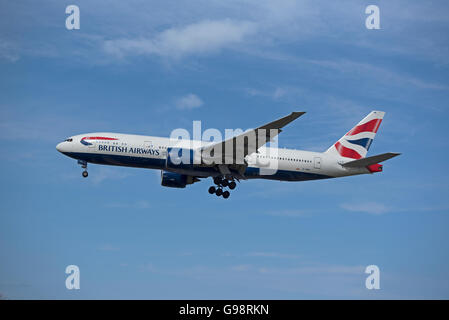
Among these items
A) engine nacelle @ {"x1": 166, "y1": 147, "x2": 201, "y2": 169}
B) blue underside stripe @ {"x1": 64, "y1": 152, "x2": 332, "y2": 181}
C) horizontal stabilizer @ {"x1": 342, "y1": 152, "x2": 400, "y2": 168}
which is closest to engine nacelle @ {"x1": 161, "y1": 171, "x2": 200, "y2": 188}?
blue underside stripe @ {"x1": 64, "y1": 152, "x2": 332, "y2": 181}

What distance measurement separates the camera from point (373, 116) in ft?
188

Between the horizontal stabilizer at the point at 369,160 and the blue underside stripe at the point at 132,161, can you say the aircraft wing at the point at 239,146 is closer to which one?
the blue underside stripe at the point at 132,161

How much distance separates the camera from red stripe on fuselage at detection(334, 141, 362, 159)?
53.9m

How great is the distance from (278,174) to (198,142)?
784 centimetres

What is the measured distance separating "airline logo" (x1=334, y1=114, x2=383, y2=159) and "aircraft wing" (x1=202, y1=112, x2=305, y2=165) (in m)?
10.9

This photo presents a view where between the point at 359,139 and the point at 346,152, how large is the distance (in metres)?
2.70

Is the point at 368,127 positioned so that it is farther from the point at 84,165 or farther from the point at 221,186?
the point at 84,165

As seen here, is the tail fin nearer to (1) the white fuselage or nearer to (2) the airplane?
(2) the airplane

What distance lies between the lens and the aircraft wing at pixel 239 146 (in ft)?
146

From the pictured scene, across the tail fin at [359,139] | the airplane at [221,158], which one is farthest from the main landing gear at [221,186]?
the tail fin at [359,139]

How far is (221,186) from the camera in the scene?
51500mm

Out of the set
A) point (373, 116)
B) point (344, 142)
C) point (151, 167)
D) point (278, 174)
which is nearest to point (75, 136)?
point (151, 167)
